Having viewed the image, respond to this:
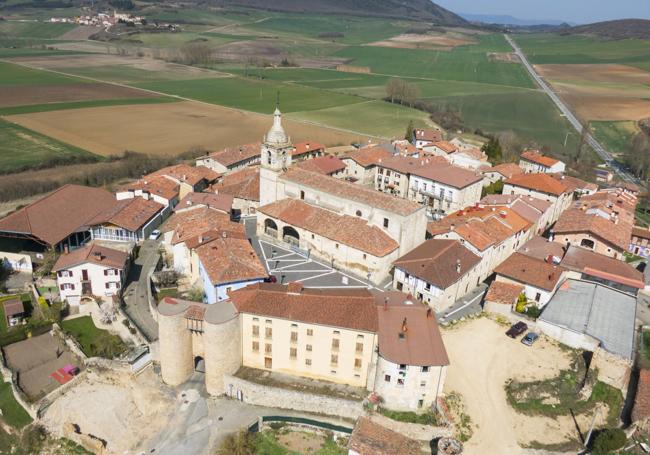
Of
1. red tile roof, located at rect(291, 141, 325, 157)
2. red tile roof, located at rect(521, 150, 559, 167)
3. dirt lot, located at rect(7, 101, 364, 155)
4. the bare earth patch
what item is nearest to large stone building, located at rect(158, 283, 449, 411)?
the bare earth patch

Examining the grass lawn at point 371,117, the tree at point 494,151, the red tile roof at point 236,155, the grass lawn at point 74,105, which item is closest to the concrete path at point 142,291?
the red tile roof at point 236,155

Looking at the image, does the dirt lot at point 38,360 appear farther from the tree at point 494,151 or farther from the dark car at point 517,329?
the tree at point 494,151

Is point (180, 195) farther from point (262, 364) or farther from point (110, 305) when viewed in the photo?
point (262, 364)

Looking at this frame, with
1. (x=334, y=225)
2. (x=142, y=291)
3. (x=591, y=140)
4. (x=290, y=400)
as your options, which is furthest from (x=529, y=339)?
(x=591, y=140)

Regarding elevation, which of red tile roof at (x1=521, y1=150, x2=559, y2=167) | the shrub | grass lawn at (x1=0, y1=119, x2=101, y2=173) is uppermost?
red tile roof at (x1=521, y1=150, x2=559, y2=167)

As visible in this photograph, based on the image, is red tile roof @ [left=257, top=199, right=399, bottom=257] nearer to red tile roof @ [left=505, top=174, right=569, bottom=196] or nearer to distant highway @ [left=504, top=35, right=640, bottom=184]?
red tile roof @ [left=505, top=174, right=569, bottom=196]

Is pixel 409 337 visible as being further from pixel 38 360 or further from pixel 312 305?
pixel 38 360
